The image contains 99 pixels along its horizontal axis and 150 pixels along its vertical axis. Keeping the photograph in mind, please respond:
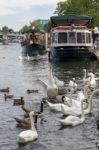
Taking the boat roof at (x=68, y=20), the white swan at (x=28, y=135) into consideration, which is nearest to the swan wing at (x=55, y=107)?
the white swan at (x=28, y=135)

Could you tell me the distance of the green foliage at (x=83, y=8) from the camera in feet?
315

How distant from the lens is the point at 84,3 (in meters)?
102

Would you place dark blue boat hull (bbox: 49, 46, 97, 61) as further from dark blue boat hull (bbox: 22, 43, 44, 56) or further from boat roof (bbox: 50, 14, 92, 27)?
dark blue boat hull (bbox: 22, 43, 44, 56)

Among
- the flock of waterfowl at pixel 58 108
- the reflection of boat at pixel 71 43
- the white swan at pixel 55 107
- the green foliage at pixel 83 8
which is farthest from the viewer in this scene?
the green foliage at pixel 83 8

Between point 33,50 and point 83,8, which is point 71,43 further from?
point 83,8

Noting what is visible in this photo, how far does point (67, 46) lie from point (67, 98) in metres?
32.3

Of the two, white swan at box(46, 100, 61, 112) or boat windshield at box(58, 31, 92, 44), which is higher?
white swan at box(46, 100, 61, 112)

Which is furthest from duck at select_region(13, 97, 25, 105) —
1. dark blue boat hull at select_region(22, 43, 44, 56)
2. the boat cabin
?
dark blue boat hull at select_region(22, 43, 44, 56)

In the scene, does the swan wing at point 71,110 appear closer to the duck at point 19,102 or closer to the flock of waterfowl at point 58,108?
the flock of waterfowl at point 58,108

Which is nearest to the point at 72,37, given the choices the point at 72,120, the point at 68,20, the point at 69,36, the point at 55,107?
the point at 69,36

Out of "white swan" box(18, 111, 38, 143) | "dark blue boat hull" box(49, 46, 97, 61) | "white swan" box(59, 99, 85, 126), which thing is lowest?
"dark blue boat hull" box(49, 46, 97, 61)

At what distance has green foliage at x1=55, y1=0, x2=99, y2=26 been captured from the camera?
315 ft

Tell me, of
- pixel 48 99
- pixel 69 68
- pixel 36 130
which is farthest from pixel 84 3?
pixel 36 130

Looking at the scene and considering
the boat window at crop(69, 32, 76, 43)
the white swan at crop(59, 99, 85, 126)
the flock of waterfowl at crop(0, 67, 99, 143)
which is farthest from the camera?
the boat window at crop(69, 32, 76, 43)
